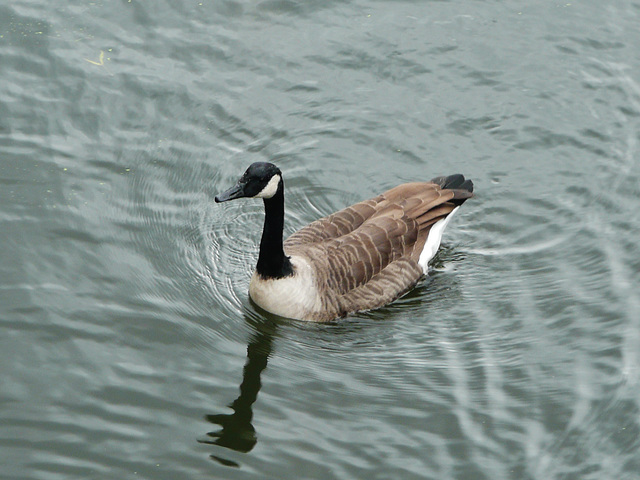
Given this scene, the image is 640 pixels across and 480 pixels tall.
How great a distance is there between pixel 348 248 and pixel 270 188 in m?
1.38

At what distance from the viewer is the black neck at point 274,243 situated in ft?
31.3

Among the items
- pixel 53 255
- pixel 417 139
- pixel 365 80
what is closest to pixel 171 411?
pixel 53 255

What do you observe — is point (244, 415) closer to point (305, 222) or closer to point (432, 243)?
point (305, 222)

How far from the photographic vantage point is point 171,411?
8.37 meters

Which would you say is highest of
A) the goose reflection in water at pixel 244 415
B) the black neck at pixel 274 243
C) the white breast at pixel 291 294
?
the black neck at pixel 274 243

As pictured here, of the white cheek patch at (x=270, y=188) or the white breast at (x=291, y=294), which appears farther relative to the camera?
the white breast at (x=291, y=294)

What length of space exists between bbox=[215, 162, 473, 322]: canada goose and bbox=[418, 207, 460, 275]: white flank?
0.04 feet

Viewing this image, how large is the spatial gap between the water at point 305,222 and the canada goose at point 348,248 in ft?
0.78

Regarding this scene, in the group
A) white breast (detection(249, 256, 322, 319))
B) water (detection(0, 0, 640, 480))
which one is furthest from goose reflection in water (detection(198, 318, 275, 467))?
white breast (detection(249, 256, 322, 319))

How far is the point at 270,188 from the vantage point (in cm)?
930

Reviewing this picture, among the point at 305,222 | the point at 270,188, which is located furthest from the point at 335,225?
the point at 270,188

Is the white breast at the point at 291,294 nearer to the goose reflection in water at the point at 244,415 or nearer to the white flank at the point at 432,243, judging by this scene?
the goose reflection in water at the point at 244,415

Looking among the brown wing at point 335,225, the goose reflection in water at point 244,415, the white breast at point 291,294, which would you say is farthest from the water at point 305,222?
the brown wing at point 335,225

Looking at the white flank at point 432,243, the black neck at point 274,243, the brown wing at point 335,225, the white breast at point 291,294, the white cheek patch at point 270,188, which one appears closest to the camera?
the white cheek patch at point 270,188
